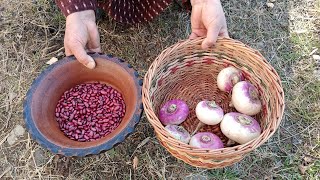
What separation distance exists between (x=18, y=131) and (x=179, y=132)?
2.69 feet

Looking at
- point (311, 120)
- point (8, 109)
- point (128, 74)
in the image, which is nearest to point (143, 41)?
point (128, 74)

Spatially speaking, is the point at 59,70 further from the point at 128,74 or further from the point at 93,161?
the point at 93,161

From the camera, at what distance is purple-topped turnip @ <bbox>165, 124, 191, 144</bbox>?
146 centimetres

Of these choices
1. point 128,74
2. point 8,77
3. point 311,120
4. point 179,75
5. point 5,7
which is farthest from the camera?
point 5,7

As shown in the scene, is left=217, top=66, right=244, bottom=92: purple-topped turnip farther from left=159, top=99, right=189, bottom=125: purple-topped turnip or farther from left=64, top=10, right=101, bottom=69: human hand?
left=64, top=10, right=101, bottom=69: human hand

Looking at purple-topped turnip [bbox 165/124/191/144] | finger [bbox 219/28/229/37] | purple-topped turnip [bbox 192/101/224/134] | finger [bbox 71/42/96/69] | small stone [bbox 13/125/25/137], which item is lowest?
small stone [bbox 13/125/25/137]

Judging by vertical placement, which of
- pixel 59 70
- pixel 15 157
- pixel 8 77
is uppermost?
pixel 59 70

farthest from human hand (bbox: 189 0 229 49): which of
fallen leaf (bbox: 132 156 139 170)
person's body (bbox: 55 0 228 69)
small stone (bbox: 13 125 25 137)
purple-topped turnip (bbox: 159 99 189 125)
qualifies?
small stone (bbox: 13 125 25 137)

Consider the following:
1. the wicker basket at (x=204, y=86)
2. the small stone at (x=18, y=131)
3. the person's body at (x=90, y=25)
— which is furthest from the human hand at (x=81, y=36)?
the small stone at (x=18, y=131)

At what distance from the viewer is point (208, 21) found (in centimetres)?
151

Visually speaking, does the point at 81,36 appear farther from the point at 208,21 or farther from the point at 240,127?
the point at 240,127

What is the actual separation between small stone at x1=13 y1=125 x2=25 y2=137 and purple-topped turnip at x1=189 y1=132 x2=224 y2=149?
848mm

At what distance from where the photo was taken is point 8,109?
1.90 m

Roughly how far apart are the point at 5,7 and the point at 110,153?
1.11 m
